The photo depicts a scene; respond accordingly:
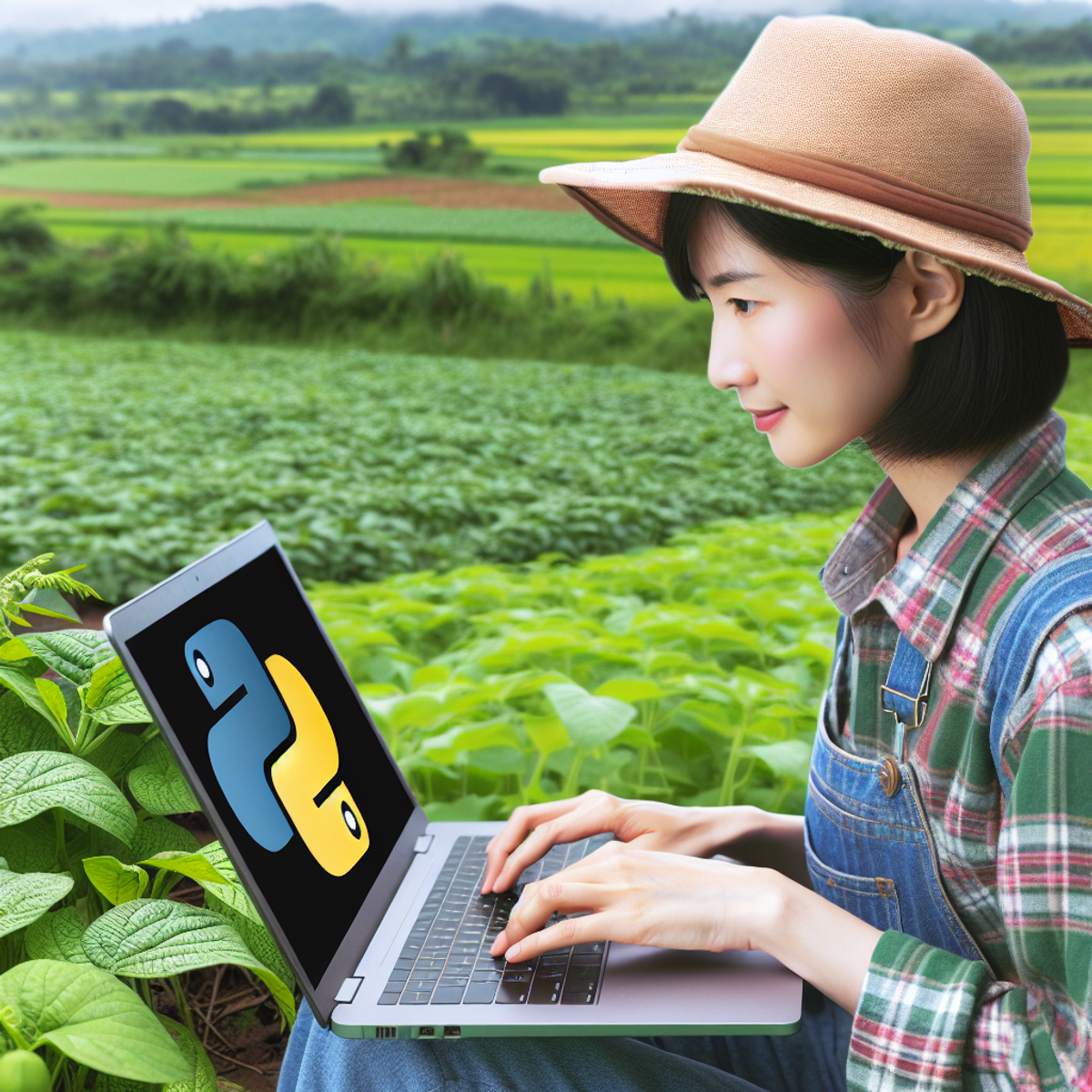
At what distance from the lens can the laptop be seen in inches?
32.4

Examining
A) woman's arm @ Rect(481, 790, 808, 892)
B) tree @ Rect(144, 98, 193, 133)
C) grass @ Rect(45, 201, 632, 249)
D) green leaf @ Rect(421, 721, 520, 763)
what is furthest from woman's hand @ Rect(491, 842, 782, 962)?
tree @ Rect(144, 98, 193, 133)

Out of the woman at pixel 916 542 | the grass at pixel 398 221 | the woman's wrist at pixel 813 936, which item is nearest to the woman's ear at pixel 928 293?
the woman at pixel 916 542

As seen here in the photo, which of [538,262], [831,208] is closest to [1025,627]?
[831,208]

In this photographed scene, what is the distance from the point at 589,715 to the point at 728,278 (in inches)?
27.8

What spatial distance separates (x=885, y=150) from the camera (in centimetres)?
88

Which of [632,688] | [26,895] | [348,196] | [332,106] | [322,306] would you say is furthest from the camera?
[332,106]

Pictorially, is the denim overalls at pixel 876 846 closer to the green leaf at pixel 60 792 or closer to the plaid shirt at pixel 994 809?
the plaid shirt at pixel 994 809

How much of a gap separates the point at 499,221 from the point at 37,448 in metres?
9.43

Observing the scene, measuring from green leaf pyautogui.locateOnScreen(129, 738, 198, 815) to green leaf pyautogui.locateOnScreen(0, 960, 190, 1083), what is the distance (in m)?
0.22

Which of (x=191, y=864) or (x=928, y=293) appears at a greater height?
(x=928, y=293)

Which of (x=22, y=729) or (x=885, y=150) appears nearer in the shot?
(x=885, y=150)

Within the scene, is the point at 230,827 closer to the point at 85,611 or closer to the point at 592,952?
the point at 592,952

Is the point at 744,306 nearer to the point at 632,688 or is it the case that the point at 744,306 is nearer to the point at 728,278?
the point at 728,278

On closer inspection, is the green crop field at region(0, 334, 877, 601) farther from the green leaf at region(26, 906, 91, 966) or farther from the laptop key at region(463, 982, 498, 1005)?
the laptop key at region(463, 982, 498, 1005)
